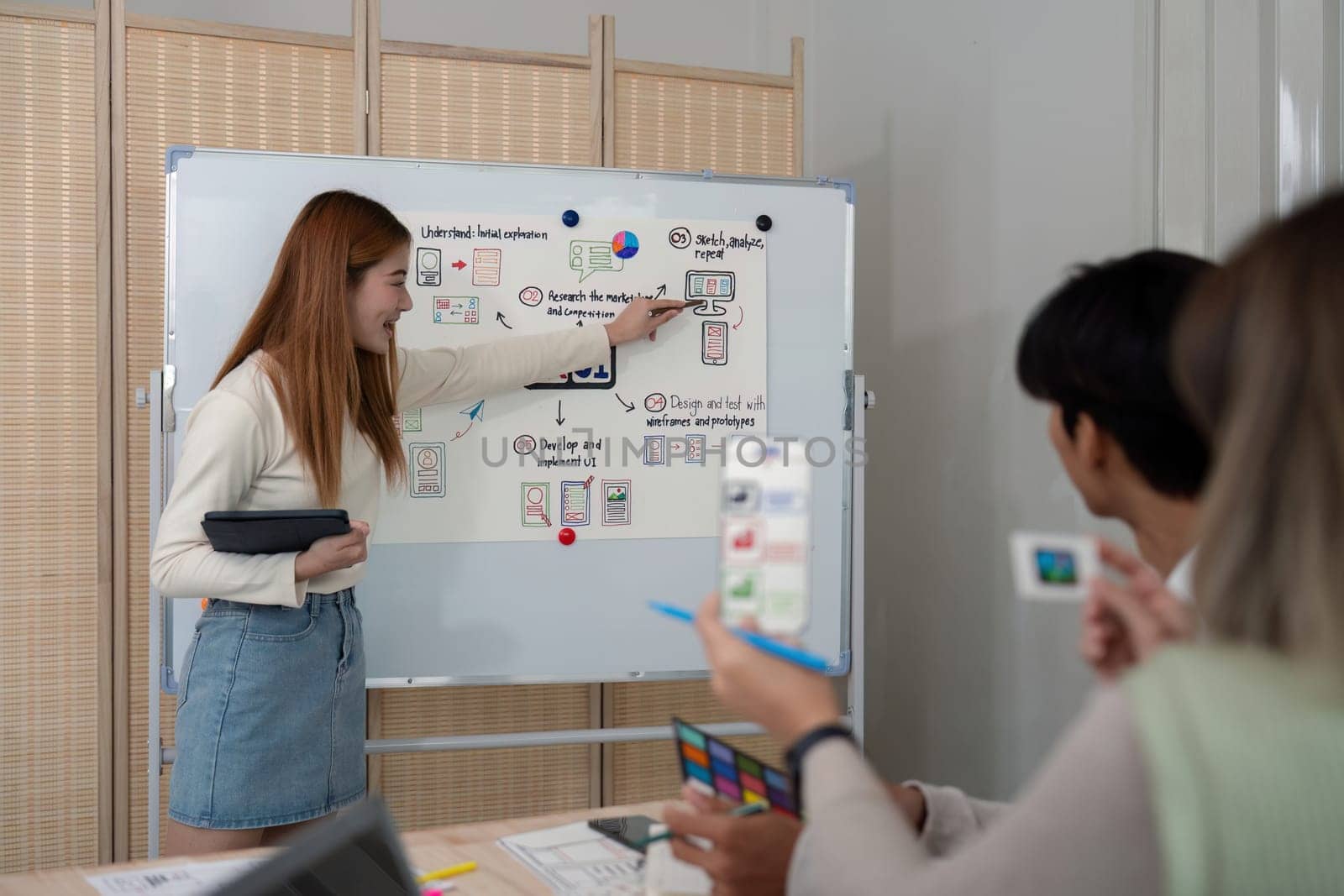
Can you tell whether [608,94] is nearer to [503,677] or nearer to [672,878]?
[503,677]

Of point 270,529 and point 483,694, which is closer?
point 270,529

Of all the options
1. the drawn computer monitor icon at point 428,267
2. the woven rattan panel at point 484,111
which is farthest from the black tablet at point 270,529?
the woven rattan panel at point 484,111

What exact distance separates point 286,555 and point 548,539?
787mm

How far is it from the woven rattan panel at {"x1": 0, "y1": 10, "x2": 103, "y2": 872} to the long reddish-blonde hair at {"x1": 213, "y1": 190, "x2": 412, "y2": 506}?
891 millimetres

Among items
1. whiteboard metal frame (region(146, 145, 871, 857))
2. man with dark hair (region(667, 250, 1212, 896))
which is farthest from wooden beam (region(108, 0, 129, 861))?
man with dark hair (region(667, 250, 1212, 896))

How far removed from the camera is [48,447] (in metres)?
2.60

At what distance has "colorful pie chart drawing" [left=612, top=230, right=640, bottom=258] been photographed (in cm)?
258

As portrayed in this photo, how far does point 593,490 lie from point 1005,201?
1324 mm

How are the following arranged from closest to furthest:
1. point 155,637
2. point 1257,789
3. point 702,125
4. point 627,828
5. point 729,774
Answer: point 1257,789 → point 729,774 → point 627,828 → point 155,637 → point 702,125

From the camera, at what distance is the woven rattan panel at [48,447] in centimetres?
257

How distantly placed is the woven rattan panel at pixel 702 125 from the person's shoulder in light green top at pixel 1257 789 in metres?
2.55

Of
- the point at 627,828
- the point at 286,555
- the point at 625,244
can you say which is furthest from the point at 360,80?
the point at 627,828

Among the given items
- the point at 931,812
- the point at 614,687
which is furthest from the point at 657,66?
the point at 931,812

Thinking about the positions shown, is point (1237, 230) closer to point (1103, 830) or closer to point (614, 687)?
point (614, 687)
